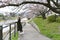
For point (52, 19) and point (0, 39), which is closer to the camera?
point (0, 39)

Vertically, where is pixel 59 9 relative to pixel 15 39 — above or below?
above

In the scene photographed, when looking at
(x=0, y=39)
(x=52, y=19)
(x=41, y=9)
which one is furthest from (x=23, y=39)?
(x=41, y=9)

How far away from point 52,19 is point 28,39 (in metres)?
19.4

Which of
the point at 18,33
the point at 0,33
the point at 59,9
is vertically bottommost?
the point at 18,33

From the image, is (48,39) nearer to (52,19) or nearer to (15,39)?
(15,39)

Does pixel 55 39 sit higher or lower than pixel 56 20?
higher

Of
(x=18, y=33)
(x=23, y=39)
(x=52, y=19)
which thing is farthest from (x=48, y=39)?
(x=52, y=19)

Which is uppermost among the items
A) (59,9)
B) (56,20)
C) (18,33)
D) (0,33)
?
(0,33)

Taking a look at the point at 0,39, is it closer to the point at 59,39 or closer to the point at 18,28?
the point at 59,39

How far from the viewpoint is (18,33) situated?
18.1 m

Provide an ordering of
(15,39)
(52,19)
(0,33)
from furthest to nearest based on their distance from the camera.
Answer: (52,19), (15,39), (0,33)

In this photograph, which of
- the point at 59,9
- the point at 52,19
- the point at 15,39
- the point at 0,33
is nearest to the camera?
the point at 0,33

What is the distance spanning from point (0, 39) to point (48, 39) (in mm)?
8765

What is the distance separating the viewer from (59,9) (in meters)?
11.8
